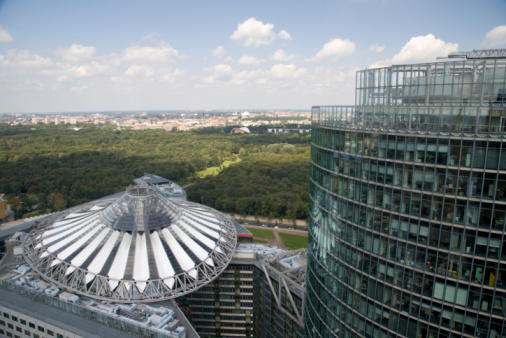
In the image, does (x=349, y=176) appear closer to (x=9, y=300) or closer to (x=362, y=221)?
(x=362, y=221)

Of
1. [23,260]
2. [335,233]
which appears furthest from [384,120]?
[23,260]

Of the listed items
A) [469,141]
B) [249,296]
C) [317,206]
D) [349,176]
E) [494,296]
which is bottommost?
[249,296]

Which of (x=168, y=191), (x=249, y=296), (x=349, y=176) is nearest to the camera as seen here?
(x=349, y=176)

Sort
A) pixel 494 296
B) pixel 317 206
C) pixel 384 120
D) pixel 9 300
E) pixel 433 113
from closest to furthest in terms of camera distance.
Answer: pixel 494 296
pixel 433 113
pixel 384 120
pixel 317 206
pixel 9 300

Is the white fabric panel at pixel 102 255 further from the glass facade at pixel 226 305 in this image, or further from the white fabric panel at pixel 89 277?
the glass facade at pixel 226 305

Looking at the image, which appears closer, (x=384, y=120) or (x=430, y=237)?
(x=430, y=237)

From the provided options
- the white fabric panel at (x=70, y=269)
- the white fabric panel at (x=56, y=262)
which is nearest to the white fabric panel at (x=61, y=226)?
the white fabric panel at (x=56, y=262)

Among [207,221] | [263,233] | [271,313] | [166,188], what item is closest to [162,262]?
[207,221]

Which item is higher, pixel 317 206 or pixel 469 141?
pixel 469 141

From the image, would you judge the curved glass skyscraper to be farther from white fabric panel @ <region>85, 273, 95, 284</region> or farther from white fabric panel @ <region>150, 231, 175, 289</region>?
white fabric panel @ <region>85, 273, 95, 284</region>
